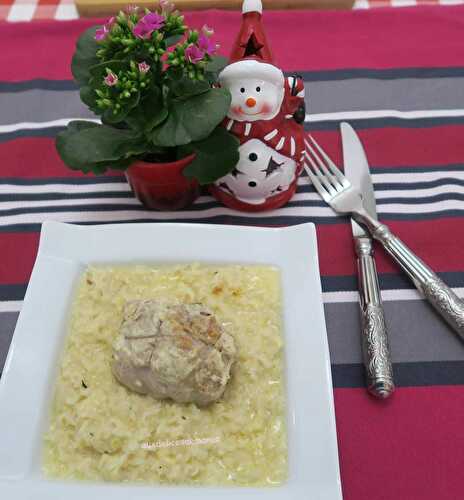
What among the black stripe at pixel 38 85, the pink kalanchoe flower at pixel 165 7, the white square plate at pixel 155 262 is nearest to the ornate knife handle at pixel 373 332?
the white square plate at pixel 155 262

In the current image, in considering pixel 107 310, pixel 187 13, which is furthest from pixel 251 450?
pixel 187 13

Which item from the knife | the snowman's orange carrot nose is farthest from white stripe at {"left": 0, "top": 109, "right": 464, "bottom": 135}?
the snowman's orange carrot nose

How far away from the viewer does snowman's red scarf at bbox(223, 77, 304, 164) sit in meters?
1.22

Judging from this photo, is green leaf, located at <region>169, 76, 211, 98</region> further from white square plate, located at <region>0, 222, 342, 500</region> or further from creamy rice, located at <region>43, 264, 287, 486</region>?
creamy rice, located at <region>43, 264, 287, 486</region>

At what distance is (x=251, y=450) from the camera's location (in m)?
0.96

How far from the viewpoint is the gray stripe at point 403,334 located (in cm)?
118

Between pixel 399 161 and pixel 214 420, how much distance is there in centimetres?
102

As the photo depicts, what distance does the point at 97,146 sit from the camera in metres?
1.20

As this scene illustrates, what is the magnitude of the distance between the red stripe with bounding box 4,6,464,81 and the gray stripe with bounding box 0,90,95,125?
0.10m

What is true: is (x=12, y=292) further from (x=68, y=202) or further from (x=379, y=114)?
(x=379, y=114)

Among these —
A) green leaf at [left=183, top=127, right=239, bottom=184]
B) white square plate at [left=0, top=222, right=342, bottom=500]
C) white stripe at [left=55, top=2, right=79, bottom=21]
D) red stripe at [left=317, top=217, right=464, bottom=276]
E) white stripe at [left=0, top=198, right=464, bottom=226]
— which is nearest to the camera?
white square plate at [left=0, top=222, right=342, bottom=500]

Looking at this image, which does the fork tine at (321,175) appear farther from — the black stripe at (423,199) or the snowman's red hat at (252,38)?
the snowman's red hat at (252,38)

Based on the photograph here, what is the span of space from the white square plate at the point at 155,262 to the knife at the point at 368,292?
17 cm

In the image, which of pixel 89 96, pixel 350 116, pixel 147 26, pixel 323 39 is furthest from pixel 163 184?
pixel 323 39
